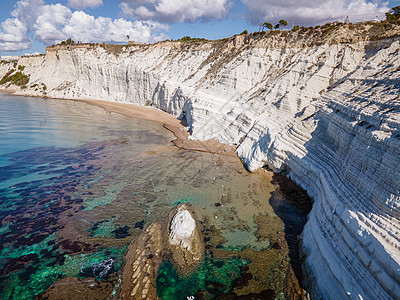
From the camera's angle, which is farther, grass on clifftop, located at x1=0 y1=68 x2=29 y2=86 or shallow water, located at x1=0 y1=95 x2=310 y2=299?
grass on clifftop, located at x1=0 y1=68 x2=29 y2=86

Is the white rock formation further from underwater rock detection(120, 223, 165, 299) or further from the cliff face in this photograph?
the cliff face

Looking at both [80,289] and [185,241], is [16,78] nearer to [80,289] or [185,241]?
[80,289]

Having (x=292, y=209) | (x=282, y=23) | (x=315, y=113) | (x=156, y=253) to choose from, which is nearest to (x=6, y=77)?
(x=282, y=23)

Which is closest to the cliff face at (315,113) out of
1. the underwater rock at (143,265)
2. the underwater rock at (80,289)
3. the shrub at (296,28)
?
the shrub at (296,28)

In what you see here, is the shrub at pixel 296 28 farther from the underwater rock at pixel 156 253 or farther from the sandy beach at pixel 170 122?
the underwater rock at pixel 156 253

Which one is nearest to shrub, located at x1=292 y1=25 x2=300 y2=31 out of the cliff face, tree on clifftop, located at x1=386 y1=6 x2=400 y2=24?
the cliff face

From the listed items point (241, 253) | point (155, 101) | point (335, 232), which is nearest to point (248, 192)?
point (241, 253)
